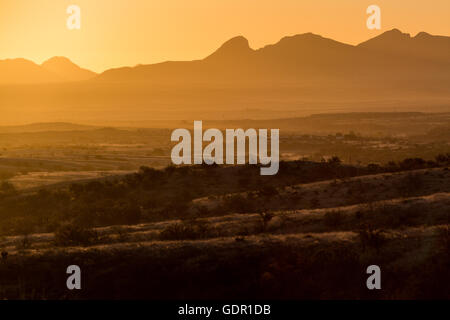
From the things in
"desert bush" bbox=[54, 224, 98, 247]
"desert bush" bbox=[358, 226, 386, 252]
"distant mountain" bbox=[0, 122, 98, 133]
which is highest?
"distant mountain" bbox=[0, 122, 98, 133]

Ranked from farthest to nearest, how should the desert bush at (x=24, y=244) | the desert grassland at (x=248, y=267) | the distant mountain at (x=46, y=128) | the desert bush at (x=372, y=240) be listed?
the distant mountain at (x=46, y=128)
the desert bush at (x=24, y=244)
the desert bush at (x=372, y=240)
the desert grassland at (x=248, y=267)

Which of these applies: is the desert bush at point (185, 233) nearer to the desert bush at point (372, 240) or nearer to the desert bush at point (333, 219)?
the desert bush at point (333, 219)

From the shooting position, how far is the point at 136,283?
1152 centimetres

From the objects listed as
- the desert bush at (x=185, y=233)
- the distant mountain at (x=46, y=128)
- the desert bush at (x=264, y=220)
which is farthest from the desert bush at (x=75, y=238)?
the distant mountain at (x=46, y=128)

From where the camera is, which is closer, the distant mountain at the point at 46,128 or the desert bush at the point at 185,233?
the desert bush at the point at 185,233

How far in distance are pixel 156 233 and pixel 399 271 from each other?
24.3 feet

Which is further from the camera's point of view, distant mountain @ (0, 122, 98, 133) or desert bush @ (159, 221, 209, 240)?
distant mountain @ (0, 122, 98, 133)

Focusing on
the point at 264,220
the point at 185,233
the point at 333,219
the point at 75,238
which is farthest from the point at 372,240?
the point at 75,238

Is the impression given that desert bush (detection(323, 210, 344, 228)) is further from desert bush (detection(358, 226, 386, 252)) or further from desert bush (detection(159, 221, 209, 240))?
desert bush (detection(358, 226, 386, 252))

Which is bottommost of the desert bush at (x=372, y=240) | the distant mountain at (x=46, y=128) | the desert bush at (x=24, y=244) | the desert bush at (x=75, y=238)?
the desert bush at (x=24, y=244)

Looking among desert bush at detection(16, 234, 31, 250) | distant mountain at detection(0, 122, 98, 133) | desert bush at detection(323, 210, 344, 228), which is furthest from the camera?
distant mountain at detection(0, 122, 98, 133)

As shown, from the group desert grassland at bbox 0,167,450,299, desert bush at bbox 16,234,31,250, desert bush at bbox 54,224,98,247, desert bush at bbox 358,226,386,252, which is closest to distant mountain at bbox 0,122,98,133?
desert bush at bbox 16,234,31,250

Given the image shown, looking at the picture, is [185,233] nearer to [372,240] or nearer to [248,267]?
[248,267]
